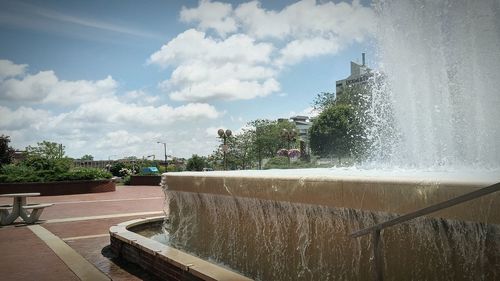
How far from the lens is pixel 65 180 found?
21312 millimetres

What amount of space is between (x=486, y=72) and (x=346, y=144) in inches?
1792

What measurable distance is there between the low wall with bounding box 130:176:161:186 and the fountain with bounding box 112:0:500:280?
2082 cm

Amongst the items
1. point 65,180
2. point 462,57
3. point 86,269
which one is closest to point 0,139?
point 65,180

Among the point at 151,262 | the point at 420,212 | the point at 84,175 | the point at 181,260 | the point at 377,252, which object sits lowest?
the point at 151,262

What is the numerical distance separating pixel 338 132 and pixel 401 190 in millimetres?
48235

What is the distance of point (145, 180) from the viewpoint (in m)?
28.2

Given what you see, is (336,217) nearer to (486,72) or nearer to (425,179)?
(425,179)

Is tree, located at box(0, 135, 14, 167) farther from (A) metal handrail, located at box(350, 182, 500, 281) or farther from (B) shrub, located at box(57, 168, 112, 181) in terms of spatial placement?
(A) metal handrail, located at box(350, 182, 500, 281)

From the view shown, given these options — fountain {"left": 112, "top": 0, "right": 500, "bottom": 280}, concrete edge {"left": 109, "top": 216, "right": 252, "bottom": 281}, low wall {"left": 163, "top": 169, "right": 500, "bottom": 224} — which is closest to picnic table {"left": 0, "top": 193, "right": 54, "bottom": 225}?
concrete edge {"left": 109, "top": 216, "right": 252, "bottom": 281}

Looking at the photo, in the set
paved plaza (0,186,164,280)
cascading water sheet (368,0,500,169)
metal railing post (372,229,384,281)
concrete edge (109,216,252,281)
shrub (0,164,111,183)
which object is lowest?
paved plaza (0,186,164,280)

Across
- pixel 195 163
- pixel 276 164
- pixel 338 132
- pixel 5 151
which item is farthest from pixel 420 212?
pixel 338 132

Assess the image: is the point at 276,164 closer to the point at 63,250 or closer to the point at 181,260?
the point at 63,250

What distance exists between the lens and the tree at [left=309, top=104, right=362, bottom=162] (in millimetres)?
49562

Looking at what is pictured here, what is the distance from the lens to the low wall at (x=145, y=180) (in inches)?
1087
